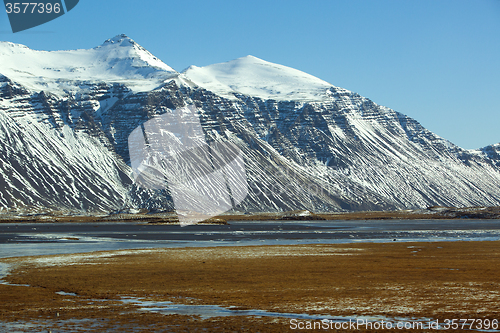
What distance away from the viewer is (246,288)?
101 ft

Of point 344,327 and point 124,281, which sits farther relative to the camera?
point 124,281

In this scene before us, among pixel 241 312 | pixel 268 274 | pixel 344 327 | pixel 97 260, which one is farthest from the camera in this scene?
pixel 97 260

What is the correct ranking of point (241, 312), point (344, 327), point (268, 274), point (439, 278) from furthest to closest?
point (268, 274) < point (439, 278) < point (241, 312) < point (344, 327)

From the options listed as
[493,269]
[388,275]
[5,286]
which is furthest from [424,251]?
[5,286]

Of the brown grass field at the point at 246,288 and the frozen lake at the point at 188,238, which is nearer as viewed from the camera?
the brown grass field at the point at 246,288

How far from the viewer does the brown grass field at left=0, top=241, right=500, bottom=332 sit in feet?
73.6

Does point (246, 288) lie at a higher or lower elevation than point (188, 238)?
higher

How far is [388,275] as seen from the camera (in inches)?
1395

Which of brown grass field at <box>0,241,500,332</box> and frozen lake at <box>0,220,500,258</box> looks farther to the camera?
frozen lake at <box>0,220,500,258</box>

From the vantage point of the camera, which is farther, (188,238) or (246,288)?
(188,238)

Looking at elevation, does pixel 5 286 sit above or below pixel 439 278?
above

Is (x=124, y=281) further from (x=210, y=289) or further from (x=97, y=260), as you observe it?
(x=97, y=260)

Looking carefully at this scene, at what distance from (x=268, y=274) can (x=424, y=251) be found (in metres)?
23.9

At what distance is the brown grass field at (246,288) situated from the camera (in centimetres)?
2244
